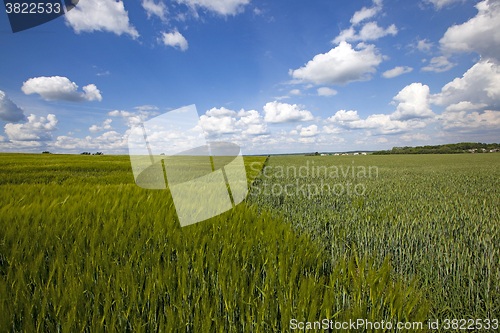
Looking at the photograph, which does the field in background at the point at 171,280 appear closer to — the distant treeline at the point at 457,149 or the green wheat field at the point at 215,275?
the green wheat field at the point at 215,275

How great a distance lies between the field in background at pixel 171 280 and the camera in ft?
3.58

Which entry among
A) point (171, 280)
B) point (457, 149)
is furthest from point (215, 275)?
point (457, 149)

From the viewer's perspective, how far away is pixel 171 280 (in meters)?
1.37

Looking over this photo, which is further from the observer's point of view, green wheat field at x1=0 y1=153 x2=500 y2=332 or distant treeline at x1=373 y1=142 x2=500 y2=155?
distant treeline at x1=373 y1=142 x2=500 y2=155

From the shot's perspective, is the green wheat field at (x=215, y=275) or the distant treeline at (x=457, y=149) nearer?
the green wheat field at (x=215, y=275)

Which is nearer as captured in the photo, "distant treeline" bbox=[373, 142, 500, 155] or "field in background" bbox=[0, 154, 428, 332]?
"field in background" bbox=[0, 154, 428, 332]

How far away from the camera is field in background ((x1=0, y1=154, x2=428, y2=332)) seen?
109cm

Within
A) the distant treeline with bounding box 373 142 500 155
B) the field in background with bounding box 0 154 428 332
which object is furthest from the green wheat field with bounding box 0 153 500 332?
the distant treeline with bounding box 373 142 500 155

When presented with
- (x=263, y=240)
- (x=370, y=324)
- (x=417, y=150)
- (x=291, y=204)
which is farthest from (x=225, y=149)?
(x=417, y=150)

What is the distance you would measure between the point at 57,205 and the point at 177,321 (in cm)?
309

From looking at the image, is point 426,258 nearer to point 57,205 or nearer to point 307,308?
point 307,308

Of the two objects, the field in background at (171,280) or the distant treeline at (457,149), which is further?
the distant treeline at (457,149)

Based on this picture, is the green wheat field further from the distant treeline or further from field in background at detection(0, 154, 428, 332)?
the distant treeline

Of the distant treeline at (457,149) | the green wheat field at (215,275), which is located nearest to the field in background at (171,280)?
the green wheat field at (215,275)
